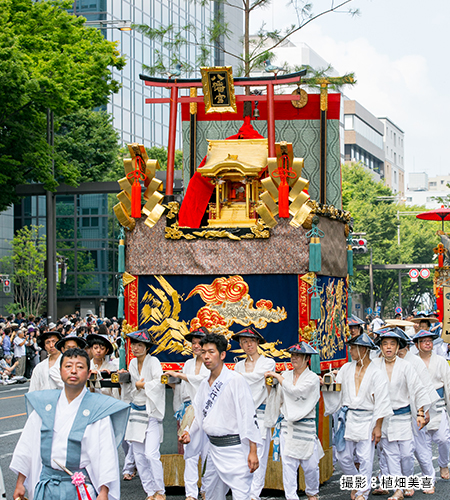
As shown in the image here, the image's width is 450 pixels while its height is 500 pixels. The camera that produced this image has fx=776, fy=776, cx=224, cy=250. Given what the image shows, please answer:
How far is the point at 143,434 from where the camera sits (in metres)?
8.43

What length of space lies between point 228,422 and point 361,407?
253cm

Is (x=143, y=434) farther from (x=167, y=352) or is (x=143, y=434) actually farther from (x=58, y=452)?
(x=58, y=452)

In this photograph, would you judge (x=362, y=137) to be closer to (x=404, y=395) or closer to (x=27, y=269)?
(x=27, y=269)

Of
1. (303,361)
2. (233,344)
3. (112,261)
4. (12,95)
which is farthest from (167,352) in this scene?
(112,261)

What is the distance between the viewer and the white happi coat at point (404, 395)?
8602 mm

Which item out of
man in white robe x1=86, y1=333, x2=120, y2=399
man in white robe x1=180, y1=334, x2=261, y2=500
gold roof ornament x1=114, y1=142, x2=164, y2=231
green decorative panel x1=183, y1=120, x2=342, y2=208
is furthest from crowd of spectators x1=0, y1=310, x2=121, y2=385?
man in white robe x1=180, y1=334, x2=261, y2=500

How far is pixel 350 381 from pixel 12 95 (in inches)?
632

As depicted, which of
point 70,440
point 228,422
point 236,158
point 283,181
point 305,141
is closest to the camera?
point 70,440

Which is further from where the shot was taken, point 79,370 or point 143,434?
point 143,434

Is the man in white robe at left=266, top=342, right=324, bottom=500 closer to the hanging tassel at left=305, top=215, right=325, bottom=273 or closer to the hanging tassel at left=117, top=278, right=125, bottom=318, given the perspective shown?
the hanging tassel at left=305, top=215, right=325, bottom=273

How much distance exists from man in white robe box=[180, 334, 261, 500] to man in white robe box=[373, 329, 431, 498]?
8.99ft

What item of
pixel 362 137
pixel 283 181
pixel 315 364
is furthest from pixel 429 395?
pixel 362 137

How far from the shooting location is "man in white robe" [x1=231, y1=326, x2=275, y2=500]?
27.0ft

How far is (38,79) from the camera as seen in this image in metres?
21.8
